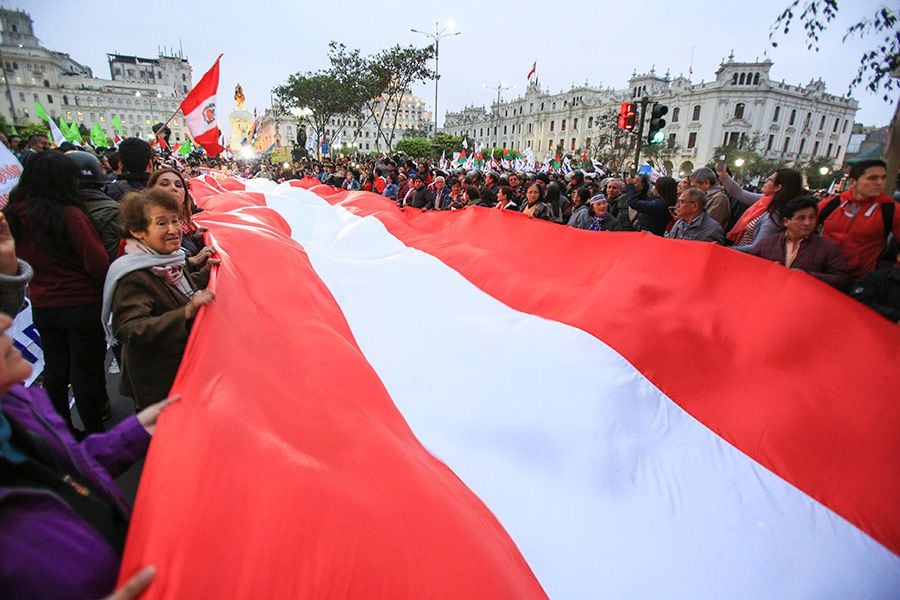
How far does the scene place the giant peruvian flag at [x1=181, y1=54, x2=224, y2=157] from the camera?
7.64 meters

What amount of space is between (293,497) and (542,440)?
4.17 ft

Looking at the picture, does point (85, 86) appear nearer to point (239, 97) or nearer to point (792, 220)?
point (239, 97)

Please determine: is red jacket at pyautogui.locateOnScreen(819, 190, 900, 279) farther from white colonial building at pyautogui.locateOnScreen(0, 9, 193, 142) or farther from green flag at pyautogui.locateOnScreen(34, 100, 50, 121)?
white colonial building at pyautogui.locateOnScreen(0, 9, 193, 142)

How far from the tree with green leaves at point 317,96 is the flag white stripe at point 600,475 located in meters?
33.4

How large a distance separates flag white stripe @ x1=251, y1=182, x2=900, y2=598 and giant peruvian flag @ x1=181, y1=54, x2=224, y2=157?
22.6ft

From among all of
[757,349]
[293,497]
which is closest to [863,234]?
[757,349]

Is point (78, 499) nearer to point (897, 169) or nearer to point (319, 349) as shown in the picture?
point (319, 349)

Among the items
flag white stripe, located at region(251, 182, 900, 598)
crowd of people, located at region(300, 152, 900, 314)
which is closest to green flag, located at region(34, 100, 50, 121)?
crowd of people, located at region(300, 152, 900, 314)

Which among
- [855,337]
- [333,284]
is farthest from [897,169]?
[333,284]

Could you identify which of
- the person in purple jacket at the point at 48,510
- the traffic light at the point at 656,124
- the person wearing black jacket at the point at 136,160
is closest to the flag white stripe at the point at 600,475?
A: the person in purple jacket at the point at 48,510

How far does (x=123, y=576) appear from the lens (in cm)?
91

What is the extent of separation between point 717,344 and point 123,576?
2.78 m

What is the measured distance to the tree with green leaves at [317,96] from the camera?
109 feet

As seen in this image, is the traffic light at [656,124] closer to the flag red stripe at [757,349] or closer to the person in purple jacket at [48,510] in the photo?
the flag red stripe at [757,349]
